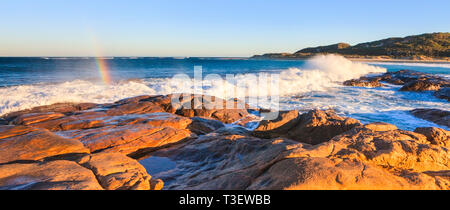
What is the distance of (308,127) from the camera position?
575 cm

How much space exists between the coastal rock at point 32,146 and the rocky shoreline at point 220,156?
0.6 inches

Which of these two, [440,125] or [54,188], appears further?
[440,125]

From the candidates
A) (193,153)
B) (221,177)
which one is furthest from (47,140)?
(221,177)

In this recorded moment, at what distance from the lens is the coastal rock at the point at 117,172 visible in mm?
3047

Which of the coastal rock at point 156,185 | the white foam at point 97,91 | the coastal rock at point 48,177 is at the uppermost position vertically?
the white foam at point 97,91

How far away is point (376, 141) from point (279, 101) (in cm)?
962

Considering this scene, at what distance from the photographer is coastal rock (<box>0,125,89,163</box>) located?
12.5 ft

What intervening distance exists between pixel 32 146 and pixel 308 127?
5567 mm

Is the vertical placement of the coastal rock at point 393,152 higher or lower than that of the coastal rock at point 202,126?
higher

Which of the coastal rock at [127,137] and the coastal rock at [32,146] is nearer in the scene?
the coastal rock at [32,146]

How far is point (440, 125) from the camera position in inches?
297

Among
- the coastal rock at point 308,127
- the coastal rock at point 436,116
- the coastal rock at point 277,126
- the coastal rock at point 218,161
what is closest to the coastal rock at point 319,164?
the coastal rock at point 218,161

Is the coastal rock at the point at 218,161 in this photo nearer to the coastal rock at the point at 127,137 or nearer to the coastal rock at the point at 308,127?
the coastal rock at the point at 127,137

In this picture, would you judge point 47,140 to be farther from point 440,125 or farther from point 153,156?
point 440,125
